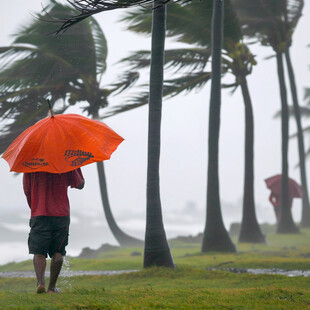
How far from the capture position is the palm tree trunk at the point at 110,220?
71.0ft

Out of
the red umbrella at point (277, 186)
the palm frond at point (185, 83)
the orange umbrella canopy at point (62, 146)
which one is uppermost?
the palm frond at point (185, 83)

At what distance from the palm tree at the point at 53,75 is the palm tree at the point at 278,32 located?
254 inches

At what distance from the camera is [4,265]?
17.3 meters

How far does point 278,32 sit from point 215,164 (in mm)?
9974

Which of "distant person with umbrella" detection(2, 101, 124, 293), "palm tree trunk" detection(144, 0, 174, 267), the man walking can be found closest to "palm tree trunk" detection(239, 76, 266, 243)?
"palm tree trunk" detection(144, 0, 174, 267)

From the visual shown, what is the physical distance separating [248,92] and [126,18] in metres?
5.37

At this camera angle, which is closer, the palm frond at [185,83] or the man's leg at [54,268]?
the man's leg at [54,268]

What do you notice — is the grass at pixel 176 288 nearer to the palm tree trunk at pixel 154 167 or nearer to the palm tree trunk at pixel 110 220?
the palm tree trunk at pixel 154 167

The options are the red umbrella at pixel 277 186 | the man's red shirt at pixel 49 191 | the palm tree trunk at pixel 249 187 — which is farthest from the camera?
the red umbrella at pixel 277 186

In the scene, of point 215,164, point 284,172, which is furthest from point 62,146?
point 284,172

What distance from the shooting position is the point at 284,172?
23.9 metres

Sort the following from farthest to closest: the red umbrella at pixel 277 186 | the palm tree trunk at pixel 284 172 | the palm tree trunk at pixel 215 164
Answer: the red umbrella at pixel 277 186
the palm tree trunk at pixel 284 172
the palm tree trunk at pixel 215 164

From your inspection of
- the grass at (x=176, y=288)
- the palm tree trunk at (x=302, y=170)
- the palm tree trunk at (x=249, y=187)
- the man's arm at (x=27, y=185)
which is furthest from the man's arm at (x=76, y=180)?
the palm tree trunk at (x=302, y=170)

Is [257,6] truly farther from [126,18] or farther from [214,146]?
[214,146]
